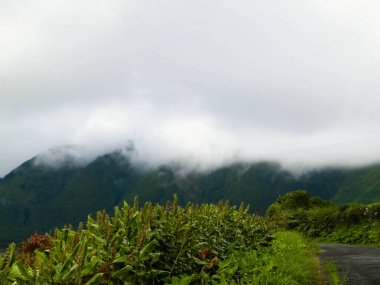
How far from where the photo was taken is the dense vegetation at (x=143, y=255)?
595cm

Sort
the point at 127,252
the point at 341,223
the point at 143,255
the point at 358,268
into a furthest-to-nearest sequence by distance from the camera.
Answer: the point at 341,223 → the point at 358,268 → the point at 127,252 → the point at 143,255

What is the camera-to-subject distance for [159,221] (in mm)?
9016

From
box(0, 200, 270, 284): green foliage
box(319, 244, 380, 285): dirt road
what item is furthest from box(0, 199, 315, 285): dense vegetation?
box(319, 244, 380, 285): dirt road

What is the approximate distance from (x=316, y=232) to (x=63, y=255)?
3588cm

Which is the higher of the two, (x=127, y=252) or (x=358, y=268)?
(x=127, y=252)

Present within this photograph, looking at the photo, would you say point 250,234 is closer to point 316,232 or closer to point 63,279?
point 63,279

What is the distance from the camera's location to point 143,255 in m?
7.36

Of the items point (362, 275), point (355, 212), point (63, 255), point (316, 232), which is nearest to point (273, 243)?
point (362, 275)

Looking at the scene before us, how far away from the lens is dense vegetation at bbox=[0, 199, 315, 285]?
19.5 feet

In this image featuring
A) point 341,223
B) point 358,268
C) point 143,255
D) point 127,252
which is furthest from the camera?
point 341,223

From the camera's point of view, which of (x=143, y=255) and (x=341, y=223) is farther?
(x=341, y=223)

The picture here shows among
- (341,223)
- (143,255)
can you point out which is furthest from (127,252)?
(341,223)

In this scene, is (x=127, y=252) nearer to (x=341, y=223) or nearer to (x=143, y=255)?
(x=143, y=255)

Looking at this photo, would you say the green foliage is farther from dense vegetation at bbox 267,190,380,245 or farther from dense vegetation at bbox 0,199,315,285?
dense vegetation at bbox 267,190,380,245
